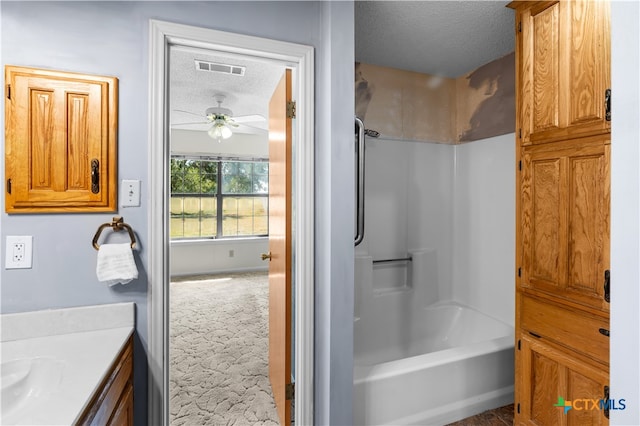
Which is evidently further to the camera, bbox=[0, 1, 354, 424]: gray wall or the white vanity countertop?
bbox=[0, 1, 354, 424]: gray wall

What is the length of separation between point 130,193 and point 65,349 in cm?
62

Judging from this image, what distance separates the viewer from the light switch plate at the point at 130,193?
1.38 m

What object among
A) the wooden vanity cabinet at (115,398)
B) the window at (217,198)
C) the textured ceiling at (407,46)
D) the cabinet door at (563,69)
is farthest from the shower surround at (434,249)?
A: the window at (217,198)

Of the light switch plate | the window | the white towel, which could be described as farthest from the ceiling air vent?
the window

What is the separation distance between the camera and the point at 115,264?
1303 millimetres

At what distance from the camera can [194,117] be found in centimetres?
442

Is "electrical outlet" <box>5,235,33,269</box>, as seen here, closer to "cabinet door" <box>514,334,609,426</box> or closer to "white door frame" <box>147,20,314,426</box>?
"white door frame" <box>147,20,314,426</box>

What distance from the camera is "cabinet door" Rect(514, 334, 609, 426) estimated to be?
55.7 inches

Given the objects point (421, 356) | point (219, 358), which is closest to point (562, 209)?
point (421, 356)

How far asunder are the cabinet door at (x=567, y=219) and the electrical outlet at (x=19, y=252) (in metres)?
2.31

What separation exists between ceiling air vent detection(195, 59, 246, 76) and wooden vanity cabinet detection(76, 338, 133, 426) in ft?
6.84

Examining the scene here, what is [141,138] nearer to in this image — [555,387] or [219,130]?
[555,387]

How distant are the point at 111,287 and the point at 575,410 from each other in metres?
2.16

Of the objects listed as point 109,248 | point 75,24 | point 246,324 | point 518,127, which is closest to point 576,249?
point 518,127
